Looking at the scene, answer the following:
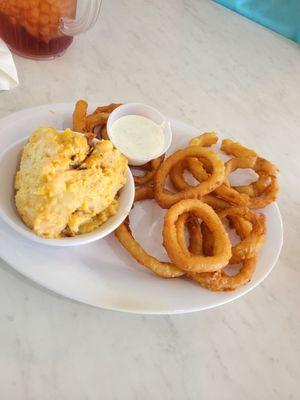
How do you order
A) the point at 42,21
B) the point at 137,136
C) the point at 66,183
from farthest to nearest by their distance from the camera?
the point at 42,21, the point at 137,136, the point at 66,183

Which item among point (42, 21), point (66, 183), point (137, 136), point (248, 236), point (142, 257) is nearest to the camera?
point (66, 183)

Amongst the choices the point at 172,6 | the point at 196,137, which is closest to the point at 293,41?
the point at 172,6

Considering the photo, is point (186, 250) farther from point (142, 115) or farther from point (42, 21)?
point (42, 21)

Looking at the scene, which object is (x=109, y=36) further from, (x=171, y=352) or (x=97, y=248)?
(x=171, y=352)

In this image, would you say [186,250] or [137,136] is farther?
[137,136]

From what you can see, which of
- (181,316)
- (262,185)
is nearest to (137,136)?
(262,185)

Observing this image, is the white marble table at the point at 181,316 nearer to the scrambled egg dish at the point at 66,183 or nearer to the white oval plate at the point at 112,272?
the white oval plate at the point at 112,272
